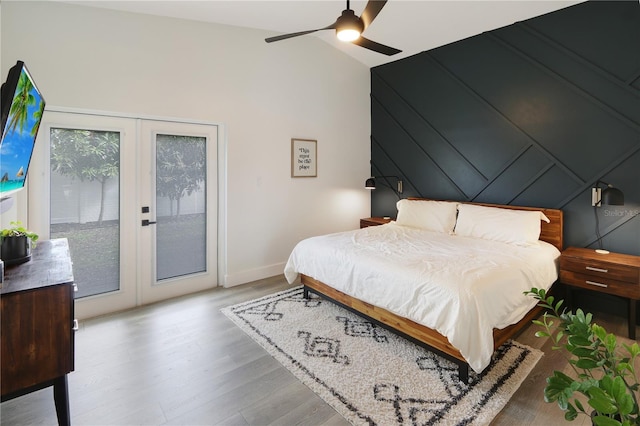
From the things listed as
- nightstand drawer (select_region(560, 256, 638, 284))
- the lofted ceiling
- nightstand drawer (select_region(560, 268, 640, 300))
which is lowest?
nightstand drawer (select_region(560, 268, 640, 300))

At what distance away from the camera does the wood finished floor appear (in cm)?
186

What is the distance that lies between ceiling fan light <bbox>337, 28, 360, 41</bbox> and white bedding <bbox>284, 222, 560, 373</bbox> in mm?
1729

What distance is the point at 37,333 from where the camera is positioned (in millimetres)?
1513

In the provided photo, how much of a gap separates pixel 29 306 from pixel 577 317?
2.07 m

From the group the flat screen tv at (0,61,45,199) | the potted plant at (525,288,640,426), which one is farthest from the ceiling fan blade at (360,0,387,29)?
the potted plant at (525,288,640,426)

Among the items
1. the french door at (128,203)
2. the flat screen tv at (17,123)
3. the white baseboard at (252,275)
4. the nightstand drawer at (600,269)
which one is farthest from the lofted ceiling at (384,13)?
the white baseboard at (252,275)

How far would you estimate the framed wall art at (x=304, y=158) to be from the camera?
441 cm

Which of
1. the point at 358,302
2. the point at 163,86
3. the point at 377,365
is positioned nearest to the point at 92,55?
the point at 163,86

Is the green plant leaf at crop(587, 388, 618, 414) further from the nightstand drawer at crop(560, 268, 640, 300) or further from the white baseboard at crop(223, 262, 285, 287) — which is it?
the white baseboard at crop(223, 262, 285, 287)

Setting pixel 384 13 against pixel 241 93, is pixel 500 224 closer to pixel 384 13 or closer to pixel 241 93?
pixel 384 13

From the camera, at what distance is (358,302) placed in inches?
112

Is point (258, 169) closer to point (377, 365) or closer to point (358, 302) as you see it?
point (358, 302)

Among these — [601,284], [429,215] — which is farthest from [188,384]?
[601,284]

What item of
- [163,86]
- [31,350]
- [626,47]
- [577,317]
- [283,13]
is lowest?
[31,350]
